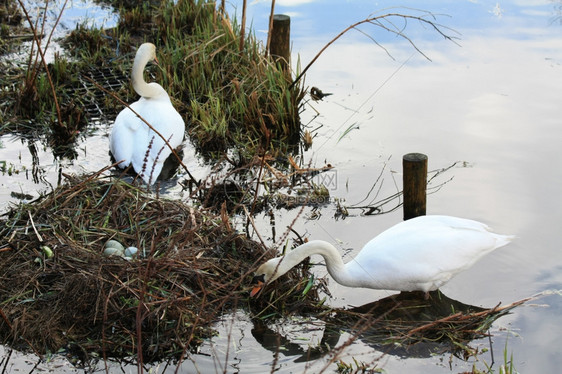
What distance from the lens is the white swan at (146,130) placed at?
6.91 m

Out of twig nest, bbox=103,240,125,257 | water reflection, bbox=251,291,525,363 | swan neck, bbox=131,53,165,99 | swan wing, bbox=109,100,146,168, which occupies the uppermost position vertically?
swan neck, bbox=131,53,165,99

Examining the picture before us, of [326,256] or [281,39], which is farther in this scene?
[281,39]

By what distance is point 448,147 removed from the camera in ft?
25.5

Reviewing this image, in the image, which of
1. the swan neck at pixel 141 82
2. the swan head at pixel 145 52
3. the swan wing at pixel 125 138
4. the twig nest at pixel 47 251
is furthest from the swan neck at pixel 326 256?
the swan head at pixel 145 52

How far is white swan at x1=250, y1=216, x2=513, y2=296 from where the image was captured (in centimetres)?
517

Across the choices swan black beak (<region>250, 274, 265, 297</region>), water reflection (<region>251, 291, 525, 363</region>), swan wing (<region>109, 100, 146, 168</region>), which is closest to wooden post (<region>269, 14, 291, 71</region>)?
swan wing (<region>109, 100, 146, 168</region>)

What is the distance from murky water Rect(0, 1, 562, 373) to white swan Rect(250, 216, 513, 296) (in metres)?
0.30

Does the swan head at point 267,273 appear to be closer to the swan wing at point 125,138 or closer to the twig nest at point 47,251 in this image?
the twig nest at point 47,251

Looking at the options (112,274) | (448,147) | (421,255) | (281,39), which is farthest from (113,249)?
(281,39)

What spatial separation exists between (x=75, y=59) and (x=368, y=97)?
11.9 feet

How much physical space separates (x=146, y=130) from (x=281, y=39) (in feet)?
7.97

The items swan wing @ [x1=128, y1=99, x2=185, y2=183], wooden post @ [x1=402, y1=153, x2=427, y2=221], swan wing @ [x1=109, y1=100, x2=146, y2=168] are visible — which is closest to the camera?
wooden post @ [x1=402, y1=153, x2=427, y2=221]

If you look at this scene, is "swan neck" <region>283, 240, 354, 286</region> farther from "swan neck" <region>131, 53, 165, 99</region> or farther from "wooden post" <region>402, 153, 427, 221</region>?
"swan neck" <region>131, 53, 165, 99</region>

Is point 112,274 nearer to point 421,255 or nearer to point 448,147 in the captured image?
point 421,255
